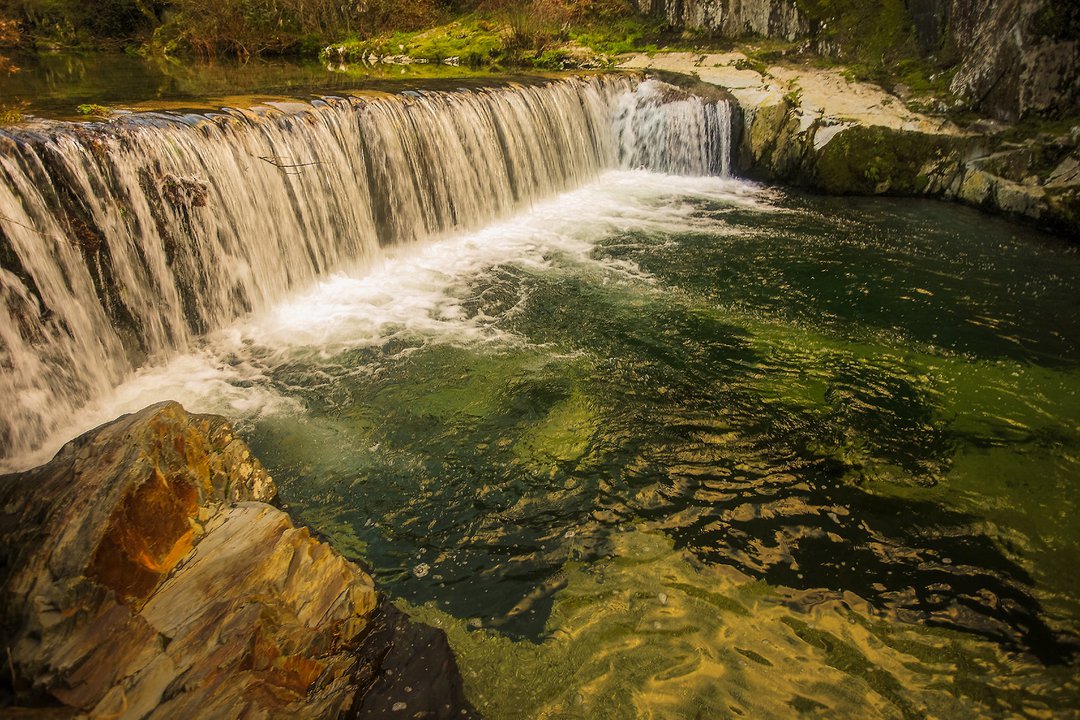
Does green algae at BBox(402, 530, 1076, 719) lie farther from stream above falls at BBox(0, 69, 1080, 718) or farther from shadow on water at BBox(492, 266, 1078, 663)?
shadow on water at BBox(492, 266, 1078, 663)

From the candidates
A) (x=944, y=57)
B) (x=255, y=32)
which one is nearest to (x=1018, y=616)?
(x=944, y=57)

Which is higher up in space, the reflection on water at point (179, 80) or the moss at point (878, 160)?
the reflection on water at point (179, 80)

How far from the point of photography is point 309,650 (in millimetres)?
2848

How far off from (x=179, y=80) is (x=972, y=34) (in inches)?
708

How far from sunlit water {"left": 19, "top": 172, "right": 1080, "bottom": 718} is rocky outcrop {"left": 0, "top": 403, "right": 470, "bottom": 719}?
0.42 metres

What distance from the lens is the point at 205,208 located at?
6855mm

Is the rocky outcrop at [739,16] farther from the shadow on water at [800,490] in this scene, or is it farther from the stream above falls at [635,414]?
the shadow on water at [800,490]

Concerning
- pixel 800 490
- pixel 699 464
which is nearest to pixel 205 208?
pixel 699 464

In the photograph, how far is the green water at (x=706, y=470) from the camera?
121 inches

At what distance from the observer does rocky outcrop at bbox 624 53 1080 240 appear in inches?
386

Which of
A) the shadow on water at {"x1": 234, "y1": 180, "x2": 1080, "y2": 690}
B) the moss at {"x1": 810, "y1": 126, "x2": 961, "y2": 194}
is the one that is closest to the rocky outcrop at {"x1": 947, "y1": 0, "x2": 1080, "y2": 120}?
the moss at {"x1": 810, "y1": 126, "x2": 961, "y2": 194}

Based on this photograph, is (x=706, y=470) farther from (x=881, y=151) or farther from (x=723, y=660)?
(x=881, y=151)

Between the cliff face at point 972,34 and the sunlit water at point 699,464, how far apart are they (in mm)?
3886

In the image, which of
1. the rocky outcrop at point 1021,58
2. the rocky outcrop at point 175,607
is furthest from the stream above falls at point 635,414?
the rocky outcrop at point 1021,58
